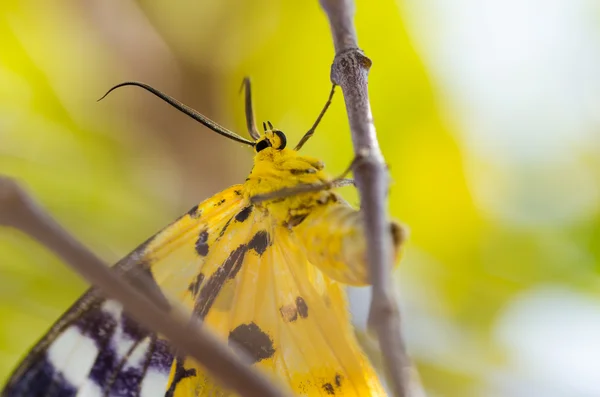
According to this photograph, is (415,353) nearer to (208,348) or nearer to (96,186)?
(96,186)

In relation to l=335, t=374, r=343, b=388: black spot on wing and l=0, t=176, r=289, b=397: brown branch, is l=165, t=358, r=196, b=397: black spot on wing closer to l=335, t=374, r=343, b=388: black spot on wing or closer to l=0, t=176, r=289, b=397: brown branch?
l=335, t=374, r=343, b=388: black spot on wing

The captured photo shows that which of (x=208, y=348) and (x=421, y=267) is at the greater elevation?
(x=421, y=267)

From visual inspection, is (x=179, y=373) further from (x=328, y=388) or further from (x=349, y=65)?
(x=349, y=65)

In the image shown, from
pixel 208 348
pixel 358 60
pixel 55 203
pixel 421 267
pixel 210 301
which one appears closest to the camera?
pixel 208 348

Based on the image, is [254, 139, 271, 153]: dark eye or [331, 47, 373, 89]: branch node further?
[254, 139, 271, 153]: dark eye

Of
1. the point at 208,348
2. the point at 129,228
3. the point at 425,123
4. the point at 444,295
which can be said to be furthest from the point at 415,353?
the point at 208,348

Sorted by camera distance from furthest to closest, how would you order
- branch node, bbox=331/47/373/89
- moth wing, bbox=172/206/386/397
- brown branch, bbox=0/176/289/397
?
1. moth wing, bbox=172/206/386/397
2. branch node, bbox=331/47/373/89
3. brown branch, bbox=0/176/289/397

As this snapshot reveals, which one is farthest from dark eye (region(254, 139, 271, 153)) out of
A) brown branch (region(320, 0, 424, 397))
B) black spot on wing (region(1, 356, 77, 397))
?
black spot on wing (region(1, 356, 77, 397))

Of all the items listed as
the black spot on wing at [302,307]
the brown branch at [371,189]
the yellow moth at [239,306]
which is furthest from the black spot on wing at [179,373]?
the brown branch at [371,189]
